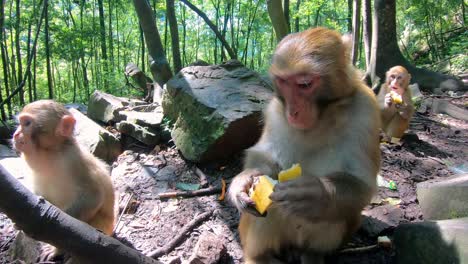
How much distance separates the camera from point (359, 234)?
378 centimetres

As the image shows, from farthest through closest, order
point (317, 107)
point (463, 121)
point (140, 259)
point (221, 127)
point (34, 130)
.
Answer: point (463, 121), point (221, 127), point (34, 130), point (317, 107), point (140, 259)

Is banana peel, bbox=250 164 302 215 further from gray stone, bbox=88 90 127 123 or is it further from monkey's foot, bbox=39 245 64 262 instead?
gray stone, bbox=88 90 127 123

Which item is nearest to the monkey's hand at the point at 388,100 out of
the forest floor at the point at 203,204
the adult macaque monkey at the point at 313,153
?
the forest floor at the point at 203,204

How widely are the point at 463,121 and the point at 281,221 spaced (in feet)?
22.2

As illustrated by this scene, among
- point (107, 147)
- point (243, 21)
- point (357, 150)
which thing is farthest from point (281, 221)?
point (243, 21)

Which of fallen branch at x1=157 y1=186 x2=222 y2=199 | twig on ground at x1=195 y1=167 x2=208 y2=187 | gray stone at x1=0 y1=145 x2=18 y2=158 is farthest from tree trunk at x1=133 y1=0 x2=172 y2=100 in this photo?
fallen branch at x1=157 y1=186 x2=222 y2=199

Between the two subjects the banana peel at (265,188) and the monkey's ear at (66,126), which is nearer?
the banana peel at (265,188)

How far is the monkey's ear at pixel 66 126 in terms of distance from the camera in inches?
143

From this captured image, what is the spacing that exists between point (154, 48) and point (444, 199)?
6.73 metres

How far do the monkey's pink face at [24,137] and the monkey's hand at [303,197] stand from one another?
2.33 m

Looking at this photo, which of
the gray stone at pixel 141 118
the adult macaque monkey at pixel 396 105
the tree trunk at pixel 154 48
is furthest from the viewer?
the tree trunk at pixel 154 48

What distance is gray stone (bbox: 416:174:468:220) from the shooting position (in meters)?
3.43

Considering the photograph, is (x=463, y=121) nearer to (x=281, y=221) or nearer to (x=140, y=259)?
(x=281, y=221)

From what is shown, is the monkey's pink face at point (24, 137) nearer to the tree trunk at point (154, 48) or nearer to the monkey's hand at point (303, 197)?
the monkey's hand at point (303, 197)
